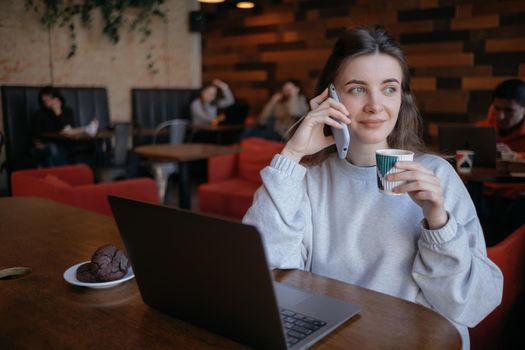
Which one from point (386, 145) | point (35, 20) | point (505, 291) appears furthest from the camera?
point (35, 20)

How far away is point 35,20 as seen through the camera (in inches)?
254

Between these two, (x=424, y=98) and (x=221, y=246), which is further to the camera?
(x=424, y=98)

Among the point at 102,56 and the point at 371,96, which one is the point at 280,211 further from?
the point at 102,56

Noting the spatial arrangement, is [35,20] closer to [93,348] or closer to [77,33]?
[77,33]

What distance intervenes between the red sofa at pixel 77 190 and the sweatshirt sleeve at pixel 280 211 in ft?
5.40

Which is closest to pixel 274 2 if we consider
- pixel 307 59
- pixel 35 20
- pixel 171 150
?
pixel 307 59

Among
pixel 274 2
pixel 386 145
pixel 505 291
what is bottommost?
pixel 505 291

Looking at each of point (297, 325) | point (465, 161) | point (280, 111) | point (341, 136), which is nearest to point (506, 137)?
point (465, 161)

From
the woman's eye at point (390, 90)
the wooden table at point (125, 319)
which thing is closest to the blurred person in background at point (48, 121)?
the wooden table at point (125, 319)

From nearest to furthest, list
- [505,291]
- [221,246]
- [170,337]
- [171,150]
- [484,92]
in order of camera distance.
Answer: [221,246] < [170,337] < [505,291] < [171,150] < [484,92]

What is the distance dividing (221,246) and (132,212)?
0.71 feet

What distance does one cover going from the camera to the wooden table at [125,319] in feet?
2.76

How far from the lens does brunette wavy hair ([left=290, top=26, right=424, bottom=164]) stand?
4.49 feet

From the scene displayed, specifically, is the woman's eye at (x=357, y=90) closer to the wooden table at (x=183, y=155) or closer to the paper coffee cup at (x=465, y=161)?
the paper coffee cup at (x=465, y=161)
